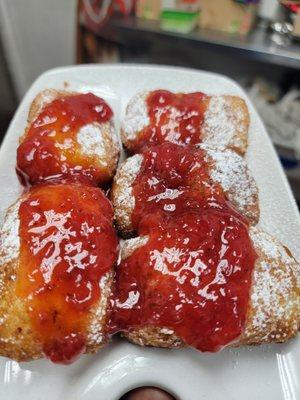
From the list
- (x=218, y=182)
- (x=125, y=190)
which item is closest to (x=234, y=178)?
(x=218, y=182)

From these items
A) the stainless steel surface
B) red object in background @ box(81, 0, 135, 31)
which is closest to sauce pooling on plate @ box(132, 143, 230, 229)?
the stainless steel surface

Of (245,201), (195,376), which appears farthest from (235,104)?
(195,376)

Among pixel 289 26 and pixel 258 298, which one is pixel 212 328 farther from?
pixel 289 26

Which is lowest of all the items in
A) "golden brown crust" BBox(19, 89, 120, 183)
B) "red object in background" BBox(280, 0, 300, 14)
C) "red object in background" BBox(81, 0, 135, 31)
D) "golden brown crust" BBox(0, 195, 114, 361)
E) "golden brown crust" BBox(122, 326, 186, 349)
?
"golden brown crust" BBox(122, 326, 186, 349)

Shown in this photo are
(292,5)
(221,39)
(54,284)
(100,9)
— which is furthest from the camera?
(100,9)

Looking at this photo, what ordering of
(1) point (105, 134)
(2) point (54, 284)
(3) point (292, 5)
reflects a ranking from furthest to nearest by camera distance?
1. (3) point (292, 5)
2. (1) point (105, 134)
3. (2) point (54, 284)

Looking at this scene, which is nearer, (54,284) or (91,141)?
(54,284)

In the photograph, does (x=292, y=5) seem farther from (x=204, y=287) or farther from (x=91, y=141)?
(x=204, y=287)

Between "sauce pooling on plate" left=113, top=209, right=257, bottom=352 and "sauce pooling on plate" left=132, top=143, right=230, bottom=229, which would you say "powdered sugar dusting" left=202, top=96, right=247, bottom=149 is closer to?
"sauce pooling on plate" left=132, top=143, right=230, bottom=229
